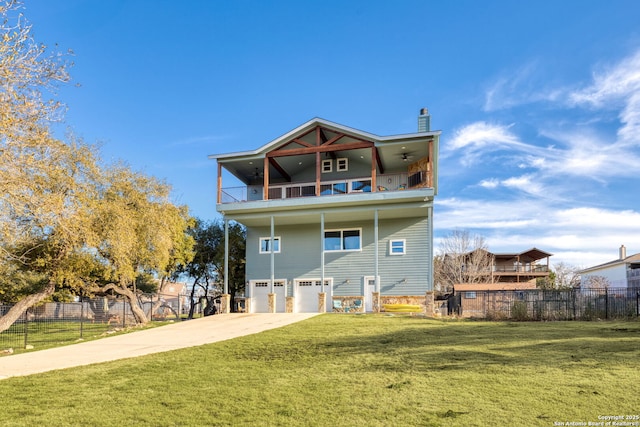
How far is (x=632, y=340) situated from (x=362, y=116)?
1802 cm

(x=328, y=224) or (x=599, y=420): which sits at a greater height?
(x=328, y=224)

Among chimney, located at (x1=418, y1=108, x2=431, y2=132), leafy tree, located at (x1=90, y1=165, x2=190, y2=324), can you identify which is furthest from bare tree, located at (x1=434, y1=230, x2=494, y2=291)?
leafy tree, located at (x1=90, y1=165, x2=190, y2=324)

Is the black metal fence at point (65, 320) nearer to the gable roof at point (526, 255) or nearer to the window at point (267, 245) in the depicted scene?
the window at point (267, 245)

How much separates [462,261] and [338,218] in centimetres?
2055

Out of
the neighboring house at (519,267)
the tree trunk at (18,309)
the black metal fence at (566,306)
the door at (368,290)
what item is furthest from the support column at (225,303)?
the neighboring house at (519,267)

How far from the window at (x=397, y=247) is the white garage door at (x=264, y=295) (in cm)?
585

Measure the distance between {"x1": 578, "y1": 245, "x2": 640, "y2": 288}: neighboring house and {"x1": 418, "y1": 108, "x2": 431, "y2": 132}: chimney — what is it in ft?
99.5

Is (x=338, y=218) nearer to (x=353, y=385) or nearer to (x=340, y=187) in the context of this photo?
(x=340, y=187)

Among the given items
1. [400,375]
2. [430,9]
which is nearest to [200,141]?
[430,9]

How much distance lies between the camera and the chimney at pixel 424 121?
24.5 m

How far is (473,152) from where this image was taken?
94.3ft

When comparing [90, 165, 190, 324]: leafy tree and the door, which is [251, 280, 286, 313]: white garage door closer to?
the door

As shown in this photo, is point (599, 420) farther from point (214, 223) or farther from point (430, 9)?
point (214, 223)

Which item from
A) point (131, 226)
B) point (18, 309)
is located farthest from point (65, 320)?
point (131, 226)
